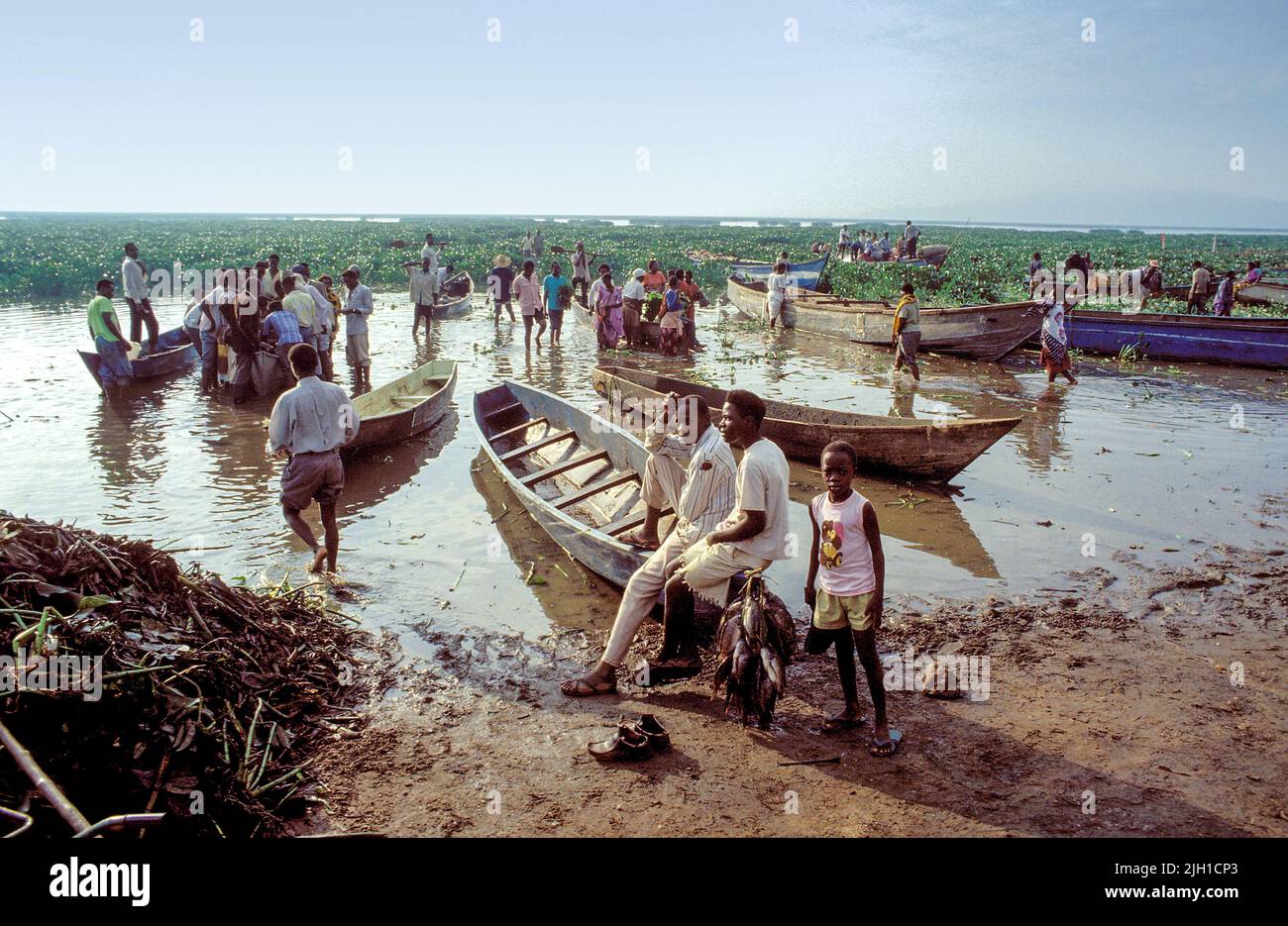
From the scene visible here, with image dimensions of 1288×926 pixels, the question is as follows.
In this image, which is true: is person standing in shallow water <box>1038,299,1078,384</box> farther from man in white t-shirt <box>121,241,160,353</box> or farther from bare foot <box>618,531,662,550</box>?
man in white t-shirt <box>121,241,160,353</box>

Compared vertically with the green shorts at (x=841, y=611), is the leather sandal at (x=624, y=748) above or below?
below

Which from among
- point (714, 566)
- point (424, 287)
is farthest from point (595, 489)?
point (424, 287)

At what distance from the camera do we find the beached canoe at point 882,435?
8.29 meters

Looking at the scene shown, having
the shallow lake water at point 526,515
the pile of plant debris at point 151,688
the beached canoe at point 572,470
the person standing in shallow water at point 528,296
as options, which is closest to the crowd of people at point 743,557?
the beached canoe at point 572,470

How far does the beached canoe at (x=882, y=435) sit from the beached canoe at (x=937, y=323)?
→ 25.8 feet

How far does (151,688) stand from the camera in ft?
12.3

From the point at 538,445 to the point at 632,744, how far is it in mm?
5179

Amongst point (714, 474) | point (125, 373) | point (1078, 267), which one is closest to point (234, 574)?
point (714, 474)

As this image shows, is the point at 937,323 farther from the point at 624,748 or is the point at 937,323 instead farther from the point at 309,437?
the point at 624,748

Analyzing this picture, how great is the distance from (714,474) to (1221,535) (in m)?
5.56

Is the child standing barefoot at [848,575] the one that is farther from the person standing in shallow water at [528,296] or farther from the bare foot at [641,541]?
the person standing in shallow water at [528,296]

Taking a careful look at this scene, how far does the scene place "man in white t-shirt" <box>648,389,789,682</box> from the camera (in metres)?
4.30

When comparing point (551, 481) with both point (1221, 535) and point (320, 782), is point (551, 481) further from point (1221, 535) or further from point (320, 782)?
point (1221, 535)
